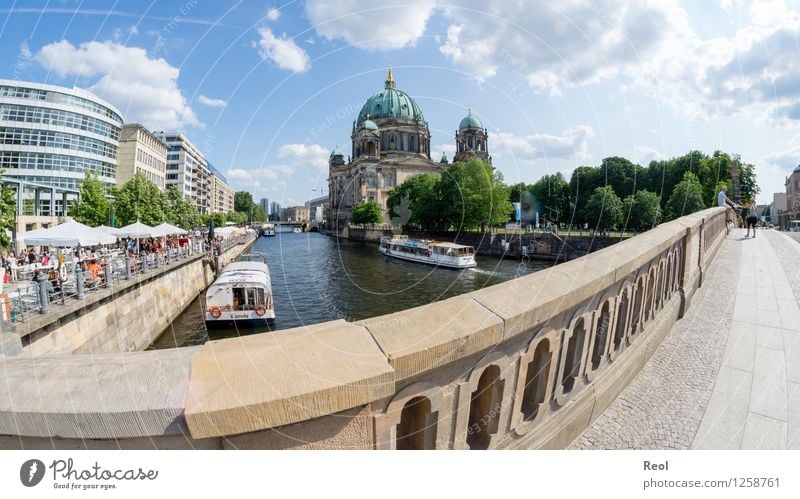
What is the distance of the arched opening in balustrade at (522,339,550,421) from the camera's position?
3049mm

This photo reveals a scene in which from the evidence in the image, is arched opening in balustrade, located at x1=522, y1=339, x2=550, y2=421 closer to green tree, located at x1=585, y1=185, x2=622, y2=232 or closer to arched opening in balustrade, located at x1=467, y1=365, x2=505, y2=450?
arched opening in balustrade, located at x1=467, y1=365, x2=505, y2=450

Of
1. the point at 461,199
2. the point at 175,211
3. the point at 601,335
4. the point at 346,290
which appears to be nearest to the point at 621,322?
the point at 601,335

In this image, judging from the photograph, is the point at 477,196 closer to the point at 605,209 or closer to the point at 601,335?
the point at 605,209

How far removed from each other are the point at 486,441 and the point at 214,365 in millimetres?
1968

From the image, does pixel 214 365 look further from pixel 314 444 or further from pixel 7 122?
pixel 7 122

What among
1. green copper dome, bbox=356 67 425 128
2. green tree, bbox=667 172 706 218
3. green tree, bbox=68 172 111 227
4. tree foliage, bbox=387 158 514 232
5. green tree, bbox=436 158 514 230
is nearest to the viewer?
green tree, bbox=68 172 111 227

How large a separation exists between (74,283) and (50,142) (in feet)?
159

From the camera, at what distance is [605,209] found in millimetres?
52062

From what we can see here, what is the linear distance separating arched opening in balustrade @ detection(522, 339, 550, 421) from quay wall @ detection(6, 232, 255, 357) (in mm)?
10967

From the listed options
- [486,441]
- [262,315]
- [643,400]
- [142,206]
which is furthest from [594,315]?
[142,206]

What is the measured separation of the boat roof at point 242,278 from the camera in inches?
770

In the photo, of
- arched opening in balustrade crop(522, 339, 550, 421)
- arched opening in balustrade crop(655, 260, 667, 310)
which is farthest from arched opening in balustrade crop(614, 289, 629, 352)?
arched opening in balustrade crop(522, 339, 550, 421)
